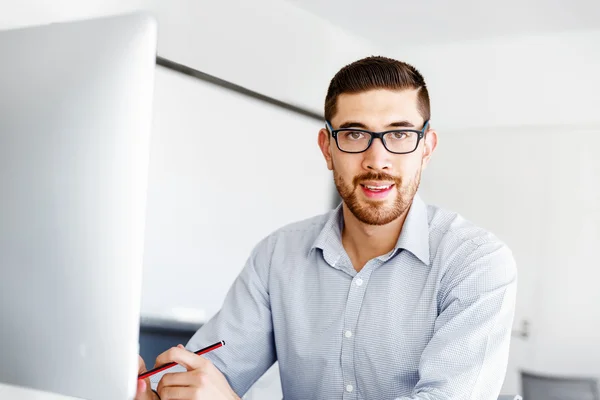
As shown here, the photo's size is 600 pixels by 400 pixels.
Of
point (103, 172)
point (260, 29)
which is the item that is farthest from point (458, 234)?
point (260, 29)

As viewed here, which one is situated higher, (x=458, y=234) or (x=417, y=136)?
(x=417, y=136)

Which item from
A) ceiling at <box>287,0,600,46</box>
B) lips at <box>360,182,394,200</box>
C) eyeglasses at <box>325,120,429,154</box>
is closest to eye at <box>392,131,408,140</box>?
eyeglasses at <box>325,120,429,154</box>

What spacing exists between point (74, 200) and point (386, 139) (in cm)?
93

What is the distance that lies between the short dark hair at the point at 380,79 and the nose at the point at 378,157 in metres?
0.14

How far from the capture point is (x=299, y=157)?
3523 mm

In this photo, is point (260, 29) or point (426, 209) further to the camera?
point (260, 29)

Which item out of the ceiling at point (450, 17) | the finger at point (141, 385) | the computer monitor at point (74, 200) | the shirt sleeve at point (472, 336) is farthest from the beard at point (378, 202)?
the ceiling at point (450, 17)

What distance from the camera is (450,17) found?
12.7ft

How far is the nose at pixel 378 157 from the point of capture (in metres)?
1.62

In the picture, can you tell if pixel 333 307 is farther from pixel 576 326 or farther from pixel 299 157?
pixel 576 326

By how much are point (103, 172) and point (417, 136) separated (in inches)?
38.4

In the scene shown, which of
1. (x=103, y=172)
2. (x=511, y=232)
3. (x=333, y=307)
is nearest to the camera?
(x=103, y=172)

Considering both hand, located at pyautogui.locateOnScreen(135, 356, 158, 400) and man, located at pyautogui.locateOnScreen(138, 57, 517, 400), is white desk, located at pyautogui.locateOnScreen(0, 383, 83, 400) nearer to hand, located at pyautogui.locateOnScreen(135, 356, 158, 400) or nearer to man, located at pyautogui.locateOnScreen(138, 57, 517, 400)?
hand, located at pyautogui.locateOnScreen(135, 356, 158, 400)

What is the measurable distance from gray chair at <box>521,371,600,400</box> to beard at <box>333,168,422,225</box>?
2.60m
